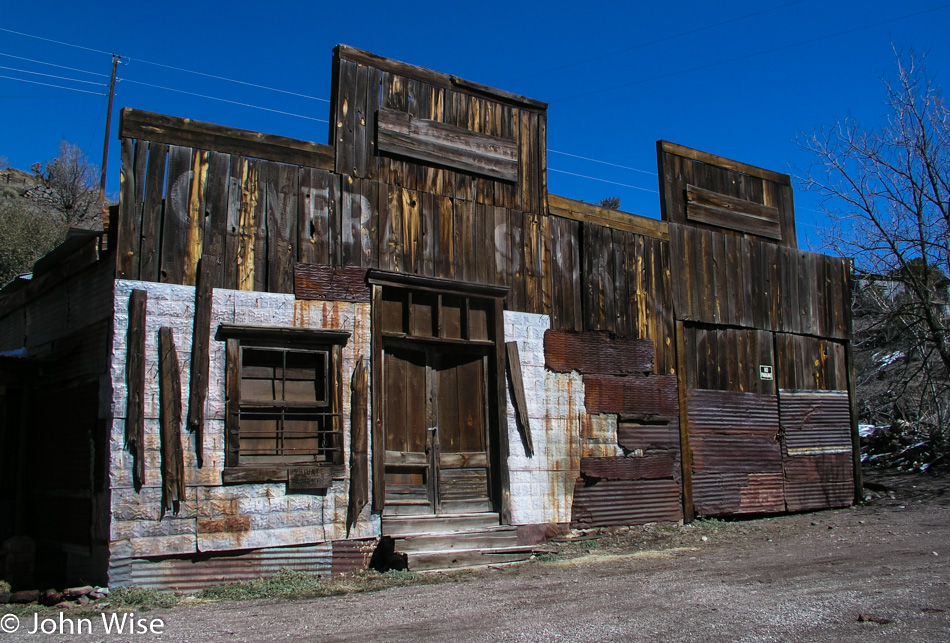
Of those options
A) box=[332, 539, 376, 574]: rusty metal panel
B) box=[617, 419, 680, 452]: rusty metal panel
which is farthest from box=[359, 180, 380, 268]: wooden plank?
box=[617, 419, 680, 452]: rusty metal panel

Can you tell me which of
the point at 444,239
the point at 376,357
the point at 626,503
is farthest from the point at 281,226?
the point at 626,503

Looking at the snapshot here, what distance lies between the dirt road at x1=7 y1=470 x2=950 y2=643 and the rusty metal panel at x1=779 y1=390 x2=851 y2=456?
2840 millimetres

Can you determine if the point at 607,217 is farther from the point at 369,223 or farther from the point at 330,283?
the point at 330,283

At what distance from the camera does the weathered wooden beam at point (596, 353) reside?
33.1ft

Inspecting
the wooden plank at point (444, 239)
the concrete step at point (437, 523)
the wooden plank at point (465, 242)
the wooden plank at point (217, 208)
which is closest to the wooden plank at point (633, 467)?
the concrete step at point (437, 523)

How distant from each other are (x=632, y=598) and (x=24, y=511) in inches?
273

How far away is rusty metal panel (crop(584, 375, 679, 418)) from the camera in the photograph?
1036 cm

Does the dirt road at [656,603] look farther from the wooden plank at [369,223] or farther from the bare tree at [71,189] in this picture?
the bare tree at [71,189]

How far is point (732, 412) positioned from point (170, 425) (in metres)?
8.03

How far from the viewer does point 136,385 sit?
7344 millimetres

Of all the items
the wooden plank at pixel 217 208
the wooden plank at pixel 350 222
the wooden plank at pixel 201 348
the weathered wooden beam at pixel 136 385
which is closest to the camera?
the weathered wooden beam at pixel 136 385

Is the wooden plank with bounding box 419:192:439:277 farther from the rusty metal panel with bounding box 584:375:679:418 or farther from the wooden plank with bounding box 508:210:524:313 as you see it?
the rusty metal panel with bounding box 584:375:679:418

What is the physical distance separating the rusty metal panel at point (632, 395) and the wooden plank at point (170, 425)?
5.06m

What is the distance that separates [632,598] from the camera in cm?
670
